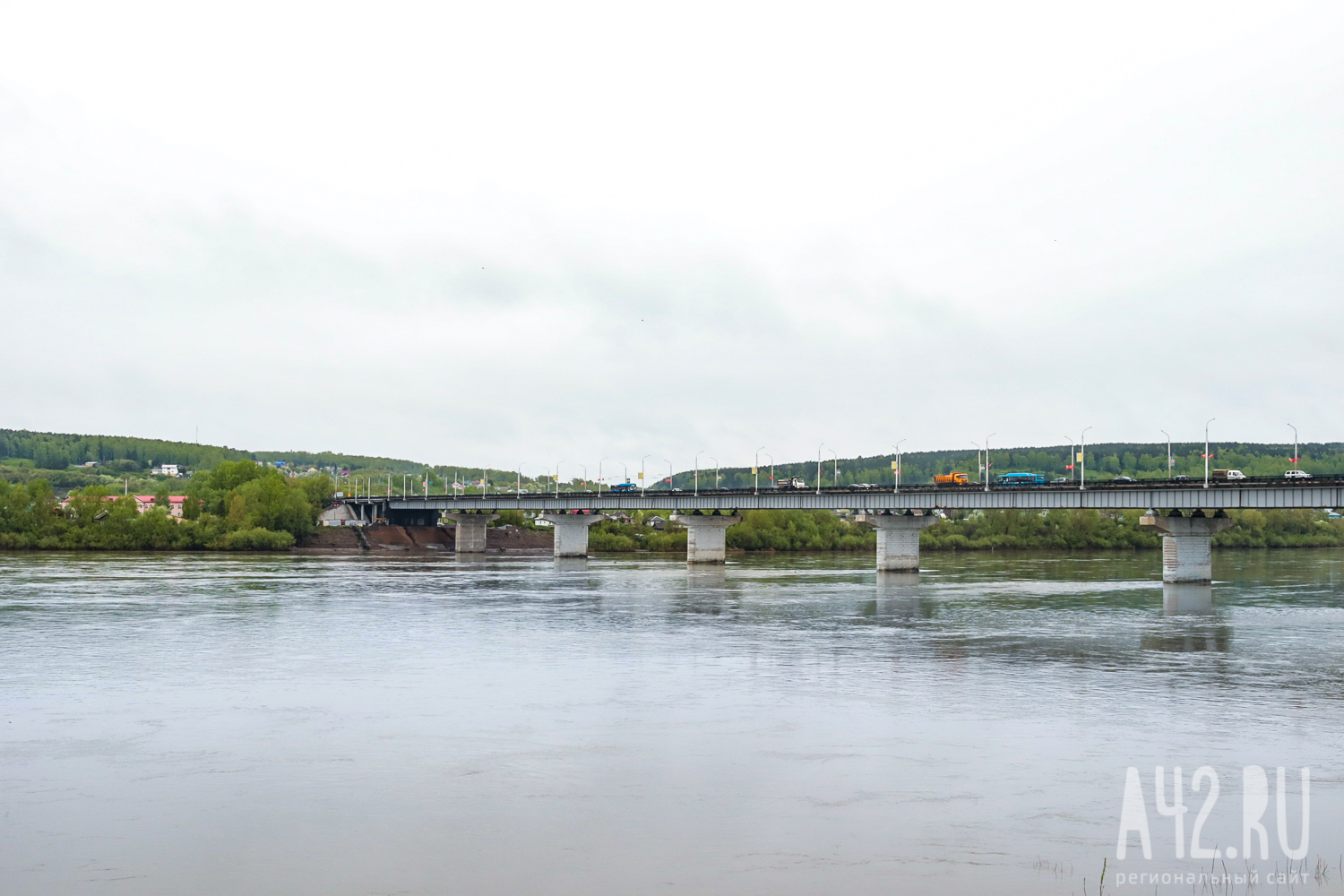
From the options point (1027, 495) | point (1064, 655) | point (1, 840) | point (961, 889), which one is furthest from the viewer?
point (1027, 495)

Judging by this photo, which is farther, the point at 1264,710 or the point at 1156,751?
the point at 1264,710

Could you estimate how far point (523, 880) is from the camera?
19688mm

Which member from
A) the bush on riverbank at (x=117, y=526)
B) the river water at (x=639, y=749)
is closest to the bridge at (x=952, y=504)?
the river water at (x=639, y=749)

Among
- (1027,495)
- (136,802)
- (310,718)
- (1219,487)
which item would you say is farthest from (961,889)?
(1027,495)

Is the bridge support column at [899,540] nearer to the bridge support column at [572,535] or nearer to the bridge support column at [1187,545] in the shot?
the bridge support column at [1187,545]

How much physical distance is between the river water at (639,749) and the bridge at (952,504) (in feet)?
100

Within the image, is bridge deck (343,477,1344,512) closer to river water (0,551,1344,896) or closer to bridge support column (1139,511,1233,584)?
bridge support column (1139,511,1233,584)

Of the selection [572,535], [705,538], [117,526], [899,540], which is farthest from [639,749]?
[117,526]

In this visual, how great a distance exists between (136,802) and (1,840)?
3.17 m

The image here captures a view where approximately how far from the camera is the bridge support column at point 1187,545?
10569 centimetres

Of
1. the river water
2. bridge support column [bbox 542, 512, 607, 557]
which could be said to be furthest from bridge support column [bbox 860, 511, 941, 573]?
the river water

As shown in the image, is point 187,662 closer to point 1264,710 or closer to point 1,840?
point 1,840

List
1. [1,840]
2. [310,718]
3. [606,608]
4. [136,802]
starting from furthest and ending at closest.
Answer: [606,608], [310,718], [136,802], [1,840]

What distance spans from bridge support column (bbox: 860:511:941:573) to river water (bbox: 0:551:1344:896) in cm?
5963
